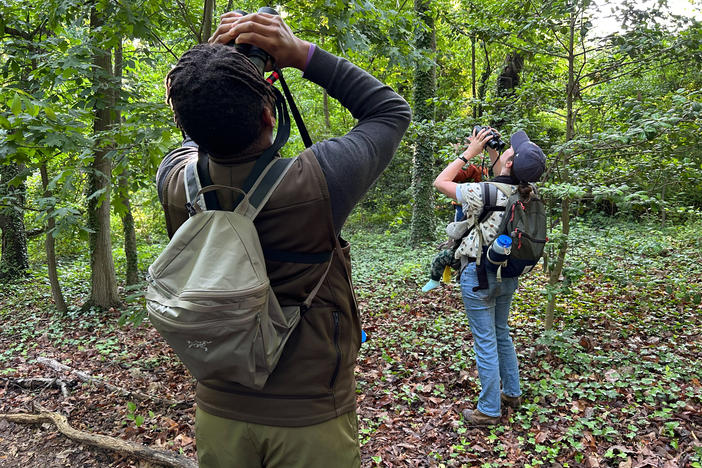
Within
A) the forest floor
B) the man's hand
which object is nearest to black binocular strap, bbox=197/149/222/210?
the man's hand

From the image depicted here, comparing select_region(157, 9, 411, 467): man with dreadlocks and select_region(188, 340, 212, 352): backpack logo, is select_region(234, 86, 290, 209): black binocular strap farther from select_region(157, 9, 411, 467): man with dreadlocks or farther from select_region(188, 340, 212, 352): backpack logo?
select_region(188, 340, 212, 352): backpack logo

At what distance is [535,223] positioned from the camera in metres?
3.30

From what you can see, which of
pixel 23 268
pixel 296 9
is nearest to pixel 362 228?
pixel 23 268

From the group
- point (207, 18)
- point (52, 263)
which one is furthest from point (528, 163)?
point (52, 263)

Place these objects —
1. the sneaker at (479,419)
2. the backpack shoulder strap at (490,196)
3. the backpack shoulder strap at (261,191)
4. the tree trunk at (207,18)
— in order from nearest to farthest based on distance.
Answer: the backpack shoulder strap at (261,191) → the backpack shoulder strap at (490,196) → the sneaker at (479,419) → the tree trunk at (207,18)

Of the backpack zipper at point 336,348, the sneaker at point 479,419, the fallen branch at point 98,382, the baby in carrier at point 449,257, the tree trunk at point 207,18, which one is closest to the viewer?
the backpack zipper at point 336,348

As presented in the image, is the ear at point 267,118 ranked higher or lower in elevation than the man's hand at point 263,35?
lower

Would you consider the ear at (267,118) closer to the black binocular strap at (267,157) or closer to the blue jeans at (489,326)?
the black binocular strap at (267,157)

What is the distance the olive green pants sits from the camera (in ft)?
4.25

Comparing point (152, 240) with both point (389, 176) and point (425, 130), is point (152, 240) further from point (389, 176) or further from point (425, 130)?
point (425, 130)

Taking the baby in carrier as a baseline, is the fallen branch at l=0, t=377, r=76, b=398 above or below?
below

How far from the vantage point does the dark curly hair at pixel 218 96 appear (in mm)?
1142

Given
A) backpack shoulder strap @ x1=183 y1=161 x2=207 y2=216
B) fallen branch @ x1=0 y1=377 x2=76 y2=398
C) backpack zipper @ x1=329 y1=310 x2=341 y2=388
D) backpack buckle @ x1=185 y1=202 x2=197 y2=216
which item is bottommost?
fallen branch @ x1=0 y1=377 x2=76 y2=398

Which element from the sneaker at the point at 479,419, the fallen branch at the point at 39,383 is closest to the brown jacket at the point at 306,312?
the sneaker at the point at 479,419
